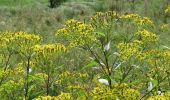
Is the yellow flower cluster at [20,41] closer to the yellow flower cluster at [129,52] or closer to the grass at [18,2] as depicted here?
the yellow flower cluster at [129,52]

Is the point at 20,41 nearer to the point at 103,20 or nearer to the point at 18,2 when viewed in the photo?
the point at 103,20

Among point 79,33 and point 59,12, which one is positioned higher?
point 79,33

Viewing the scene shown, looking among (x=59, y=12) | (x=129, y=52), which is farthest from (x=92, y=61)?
(x=59, y=12)

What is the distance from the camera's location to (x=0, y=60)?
5125mm

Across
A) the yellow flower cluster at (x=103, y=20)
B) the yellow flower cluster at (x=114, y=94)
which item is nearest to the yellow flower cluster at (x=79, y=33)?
the yellow flower cluster at (x=103, y=20)

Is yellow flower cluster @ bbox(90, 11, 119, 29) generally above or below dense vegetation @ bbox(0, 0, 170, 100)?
above

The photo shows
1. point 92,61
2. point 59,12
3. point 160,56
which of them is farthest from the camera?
point 59,12

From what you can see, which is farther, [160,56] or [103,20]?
[160,56]

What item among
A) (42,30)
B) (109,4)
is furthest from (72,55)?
(109,4)

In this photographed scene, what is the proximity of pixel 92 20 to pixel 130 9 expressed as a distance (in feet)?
52.0

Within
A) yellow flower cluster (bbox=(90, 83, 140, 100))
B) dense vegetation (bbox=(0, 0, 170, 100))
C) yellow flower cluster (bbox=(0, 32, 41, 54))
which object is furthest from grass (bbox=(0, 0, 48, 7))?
yellow flower cluster (bbox=(90, 83, 140, 100))

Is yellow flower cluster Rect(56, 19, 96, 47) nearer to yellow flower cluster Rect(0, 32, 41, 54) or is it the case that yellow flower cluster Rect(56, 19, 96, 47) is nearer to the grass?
yellow flower cluster Rect(0, 32, 41, 54)

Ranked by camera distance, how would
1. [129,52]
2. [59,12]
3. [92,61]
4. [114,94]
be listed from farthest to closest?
[59,12] < [92,61] < [129,52] < [114,94]

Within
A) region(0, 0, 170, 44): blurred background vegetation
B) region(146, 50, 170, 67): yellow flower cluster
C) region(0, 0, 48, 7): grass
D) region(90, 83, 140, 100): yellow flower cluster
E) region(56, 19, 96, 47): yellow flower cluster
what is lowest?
region(0, 0, 48, 7): grass
